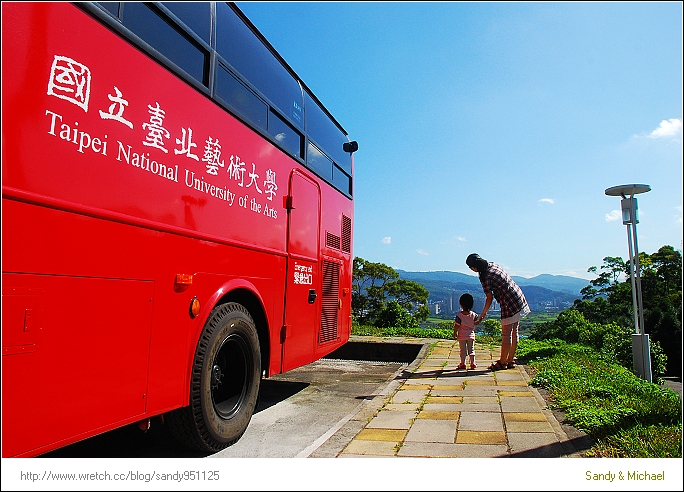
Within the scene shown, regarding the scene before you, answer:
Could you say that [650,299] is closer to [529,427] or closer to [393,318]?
[393,318]

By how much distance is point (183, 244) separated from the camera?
305 cm

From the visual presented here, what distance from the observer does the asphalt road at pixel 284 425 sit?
11.4ft

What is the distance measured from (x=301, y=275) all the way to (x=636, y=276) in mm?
5401

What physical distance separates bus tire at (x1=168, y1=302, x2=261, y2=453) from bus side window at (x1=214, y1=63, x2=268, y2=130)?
5.18ft

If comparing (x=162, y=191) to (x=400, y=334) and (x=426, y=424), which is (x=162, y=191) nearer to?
(x=426, y=424)

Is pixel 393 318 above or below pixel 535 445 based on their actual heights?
above

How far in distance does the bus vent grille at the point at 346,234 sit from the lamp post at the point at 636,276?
4.23 meters

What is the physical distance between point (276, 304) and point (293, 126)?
6.10ft

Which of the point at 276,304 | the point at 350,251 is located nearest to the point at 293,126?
the point at 276,304

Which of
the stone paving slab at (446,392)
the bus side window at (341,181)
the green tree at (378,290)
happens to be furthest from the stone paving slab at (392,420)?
the green tree at (378,290)

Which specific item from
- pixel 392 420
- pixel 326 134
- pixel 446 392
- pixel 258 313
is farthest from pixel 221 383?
pixel 326 134

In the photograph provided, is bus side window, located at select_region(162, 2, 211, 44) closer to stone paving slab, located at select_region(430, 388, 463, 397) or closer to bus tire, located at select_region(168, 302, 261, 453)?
bus tire, located at select_region(168, 302, 261, 453)

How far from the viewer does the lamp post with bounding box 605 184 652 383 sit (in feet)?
23.1

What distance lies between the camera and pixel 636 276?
284 inches
